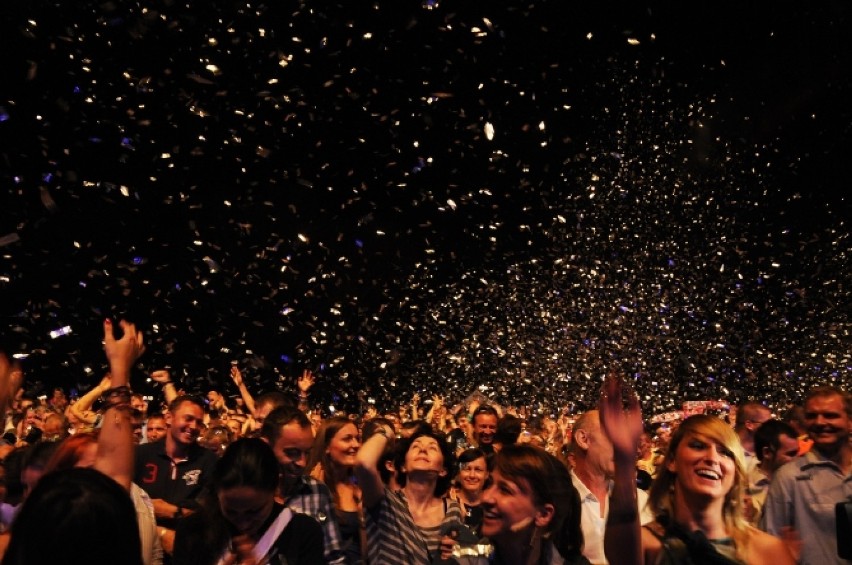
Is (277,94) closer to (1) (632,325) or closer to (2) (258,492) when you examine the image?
(2) (258,492)

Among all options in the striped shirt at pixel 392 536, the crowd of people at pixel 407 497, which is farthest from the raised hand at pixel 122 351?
the striped shirt at pixel 392 536

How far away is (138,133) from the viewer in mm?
12508

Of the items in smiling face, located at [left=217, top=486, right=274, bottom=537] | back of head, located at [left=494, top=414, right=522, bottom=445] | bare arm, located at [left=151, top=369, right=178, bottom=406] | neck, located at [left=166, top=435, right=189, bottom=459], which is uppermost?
bare arm, located at [left=151, top=369, right=178, bottom=406]

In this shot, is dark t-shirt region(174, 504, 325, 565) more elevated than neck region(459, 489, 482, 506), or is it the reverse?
neck region(459, 489, 482, 506)

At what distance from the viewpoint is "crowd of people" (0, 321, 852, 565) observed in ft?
6.89

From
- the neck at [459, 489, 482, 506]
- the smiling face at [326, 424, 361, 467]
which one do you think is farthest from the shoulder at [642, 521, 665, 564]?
the neck at [459, 489, 482, 506]

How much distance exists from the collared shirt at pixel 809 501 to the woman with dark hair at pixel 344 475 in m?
2.06

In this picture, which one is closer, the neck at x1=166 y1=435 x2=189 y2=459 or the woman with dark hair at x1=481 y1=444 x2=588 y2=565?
the woman with dark hair at x1=481 y1=444 x2=588 y2=565

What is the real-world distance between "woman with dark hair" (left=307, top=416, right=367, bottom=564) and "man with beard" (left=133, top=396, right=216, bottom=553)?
1.00 m

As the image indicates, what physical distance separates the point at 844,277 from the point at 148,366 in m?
19.8

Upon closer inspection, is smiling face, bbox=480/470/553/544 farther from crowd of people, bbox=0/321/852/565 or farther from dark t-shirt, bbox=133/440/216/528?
dark t-shirt, bbox=133/440/216/528

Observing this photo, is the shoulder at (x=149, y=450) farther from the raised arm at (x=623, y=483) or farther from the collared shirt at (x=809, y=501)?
the raised arm at (x=623, y=483)

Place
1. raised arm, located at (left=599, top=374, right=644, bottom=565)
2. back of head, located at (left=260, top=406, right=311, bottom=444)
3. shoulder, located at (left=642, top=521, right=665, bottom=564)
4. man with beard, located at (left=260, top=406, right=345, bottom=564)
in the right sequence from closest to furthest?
raised arm, located at (left=599, top=374, right=644, bottom=565) → shoulder, located at (left=642, top=521, right=665, bottom=564) → man with beard, located at (left=260, top=406, right=345, bottom=564) → back of head, located at (left=260, top=406, right=311, bottom=444)

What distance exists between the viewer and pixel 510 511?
333 centimetres
